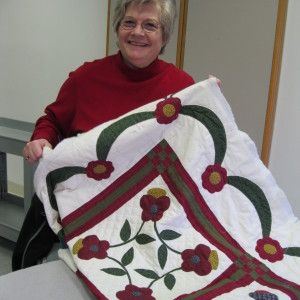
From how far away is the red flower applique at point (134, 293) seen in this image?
0.81m

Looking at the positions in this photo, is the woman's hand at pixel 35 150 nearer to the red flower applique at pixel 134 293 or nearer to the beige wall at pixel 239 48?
the red flower applique at pixel 134 293

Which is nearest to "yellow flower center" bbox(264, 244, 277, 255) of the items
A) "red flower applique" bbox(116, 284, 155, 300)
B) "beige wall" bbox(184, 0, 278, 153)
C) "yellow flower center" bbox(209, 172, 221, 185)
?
"yellow flower center" bbox(209, 172, 221, 185)

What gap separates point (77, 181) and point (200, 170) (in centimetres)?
38

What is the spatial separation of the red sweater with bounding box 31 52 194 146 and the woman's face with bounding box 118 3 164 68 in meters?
0.04

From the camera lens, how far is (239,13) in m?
1.98

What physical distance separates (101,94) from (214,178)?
50cm

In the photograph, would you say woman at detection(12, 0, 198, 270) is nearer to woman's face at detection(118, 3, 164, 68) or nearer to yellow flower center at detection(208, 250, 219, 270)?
woman's face at detection(118, 3, 164, 68)

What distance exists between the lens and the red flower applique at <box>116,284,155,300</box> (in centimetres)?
81

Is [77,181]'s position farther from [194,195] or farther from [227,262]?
[227,262]

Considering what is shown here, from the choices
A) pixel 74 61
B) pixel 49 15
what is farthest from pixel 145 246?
pixel 49 15

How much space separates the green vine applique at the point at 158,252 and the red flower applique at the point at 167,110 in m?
0.24

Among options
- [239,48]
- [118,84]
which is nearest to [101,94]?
[118,84]

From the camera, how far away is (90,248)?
3.07 ft

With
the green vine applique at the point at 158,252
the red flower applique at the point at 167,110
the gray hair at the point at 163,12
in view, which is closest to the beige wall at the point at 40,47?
the gray hair at the point at 163,12
